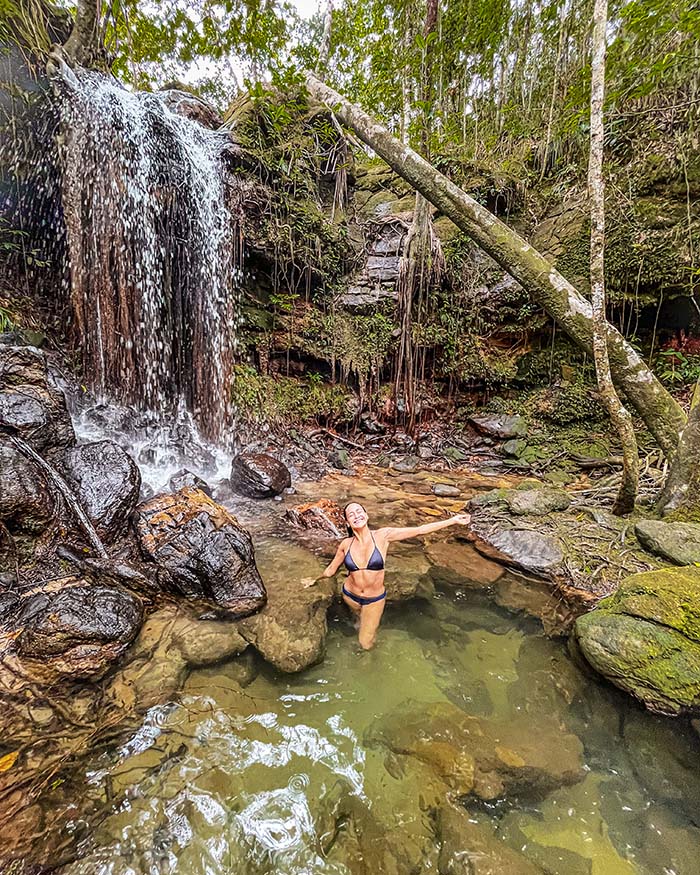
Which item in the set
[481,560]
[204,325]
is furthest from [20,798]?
[204,325]

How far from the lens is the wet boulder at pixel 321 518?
4.60 m

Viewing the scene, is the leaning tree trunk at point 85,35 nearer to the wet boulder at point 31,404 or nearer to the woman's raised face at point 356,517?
the wet boulder at point 31,404

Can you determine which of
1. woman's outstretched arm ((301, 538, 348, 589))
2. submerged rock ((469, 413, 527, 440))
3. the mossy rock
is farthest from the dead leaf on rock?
submerged rock ((469, 413, 527, 440))

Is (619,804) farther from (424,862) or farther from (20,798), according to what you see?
(20,798)

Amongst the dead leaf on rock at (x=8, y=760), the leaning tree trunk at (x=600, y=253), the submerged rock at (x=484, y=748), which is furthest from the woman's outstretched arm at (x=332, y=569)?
the leaning tree trunk at (x=600, y=253)

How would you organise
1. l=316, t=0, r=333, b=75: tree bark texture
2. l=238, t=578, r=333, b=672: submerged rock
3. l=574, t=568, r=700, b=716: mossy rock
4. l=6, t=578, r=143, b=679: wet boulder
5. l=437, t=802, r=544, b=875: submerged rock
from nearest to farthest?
1. l=437, t=802, r=544, b=875: submerged rock
2. l=574, t=568, r=700, b=716: mossy rock
3. l=6, t=578, r=143, b=679: wet boulder
4. l=238, t=578, r=333, b=672: submerged rock
5. l=316, t=0, r=333, b=75: tree bark texture


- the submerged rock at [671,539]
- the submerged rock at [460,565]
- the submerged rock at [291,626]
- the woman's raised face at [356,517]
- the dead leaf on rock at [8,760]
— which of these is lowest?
the submerged rock at [460,565]

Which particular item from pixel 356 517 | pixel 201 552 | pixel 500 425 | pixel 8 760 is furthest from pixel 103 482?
pixel 500 425

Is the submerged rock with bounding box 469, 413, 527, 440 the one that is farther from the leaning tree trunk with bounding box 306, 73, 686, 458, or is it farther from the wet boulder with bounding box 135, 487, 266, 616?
the wet boulder with bounding box 135, 487, 266, 616

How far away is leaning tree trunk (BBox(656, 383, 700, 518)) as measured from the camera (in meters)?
3.70

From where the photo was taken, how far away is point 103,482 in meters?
3.58

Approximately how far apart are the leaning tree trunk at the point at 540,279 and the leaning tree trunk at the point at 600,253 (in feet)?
1.00

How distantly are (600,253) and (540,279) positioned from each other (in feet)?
2.14

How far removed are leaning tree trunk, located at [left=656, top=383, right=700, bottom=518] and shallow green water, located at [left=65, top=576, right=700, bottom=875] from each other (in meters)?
2.25
